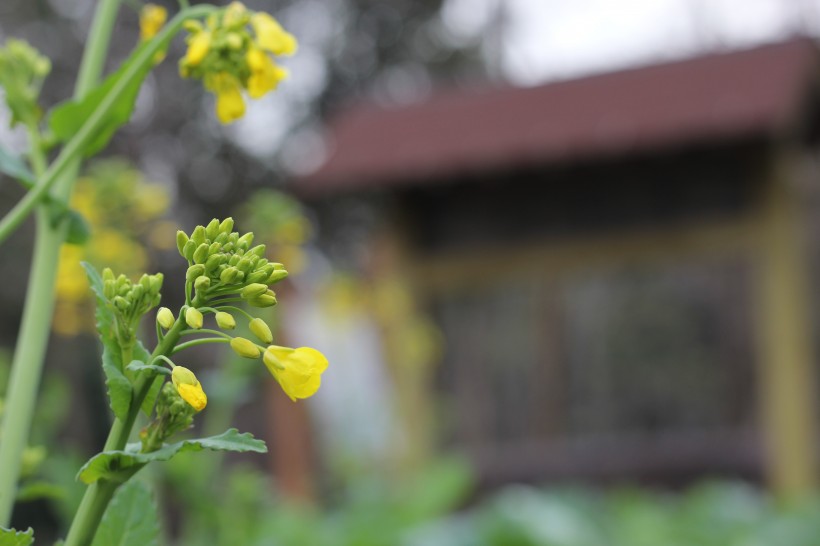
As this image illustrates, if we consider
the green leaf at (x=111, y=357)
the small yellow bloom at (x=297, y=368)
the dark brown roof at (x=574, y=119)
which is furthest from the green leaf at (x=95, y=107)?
the dark brown roof at (x=574, y=119)

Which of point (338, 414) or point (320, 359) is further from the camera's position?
point (338, 414)

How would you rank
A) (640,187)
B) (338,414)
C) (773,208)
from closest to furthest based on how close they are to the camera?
(773,208) < (640,187) < (338,414)

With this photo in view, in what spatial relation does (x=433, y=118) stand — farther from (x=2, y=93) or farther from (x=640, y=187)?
(x=2, y=93)

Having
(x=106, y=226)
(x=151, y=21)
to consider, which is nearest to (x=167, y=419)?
(x=151, y=21)

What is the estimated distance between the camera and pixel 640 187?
5.27 meters

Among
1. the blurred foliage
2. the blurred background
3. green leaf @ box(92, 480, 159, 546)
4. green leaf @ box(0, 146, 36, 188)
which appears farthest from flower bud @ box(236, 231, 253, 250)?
the blurred background

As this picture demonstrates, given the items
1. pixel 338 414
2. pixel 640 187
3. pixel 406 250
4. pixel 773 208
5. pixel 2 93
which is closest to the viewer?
pixel 2 93

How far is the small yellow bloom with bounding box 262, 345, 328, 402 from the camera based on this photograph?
0.53 metres

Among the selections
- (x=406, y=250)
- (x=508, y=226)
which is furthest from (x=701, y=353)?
(x=406, y=250)

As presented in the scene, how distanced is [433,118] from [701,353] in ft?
6.46

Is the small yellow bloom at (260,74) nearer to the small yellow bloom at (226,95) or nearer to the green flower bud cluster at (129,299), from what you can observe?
the small yellow bloom at (226,95)

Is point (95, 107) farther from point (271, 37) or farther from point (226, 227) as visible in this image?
point (226, 227)

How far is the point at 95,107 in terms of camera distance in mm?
746

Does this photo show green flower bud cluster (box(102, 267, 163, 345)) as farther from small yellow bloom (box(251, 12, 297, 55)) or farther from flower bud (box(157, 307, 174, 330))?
small yellow bloom (box(251, 12, 297, 55))
